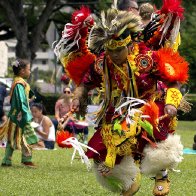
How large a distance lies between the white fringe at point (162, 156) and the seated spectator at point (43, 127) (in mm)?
8809

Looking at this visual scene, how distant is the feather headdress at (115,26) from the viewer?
6645 mm

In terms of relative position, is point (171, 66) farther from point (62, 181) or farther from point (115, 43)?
point (62, 181)

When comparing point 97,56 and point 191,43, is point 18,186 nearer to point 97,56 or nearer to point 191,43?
point 97,56

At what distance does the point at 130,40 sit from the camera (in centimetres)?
677

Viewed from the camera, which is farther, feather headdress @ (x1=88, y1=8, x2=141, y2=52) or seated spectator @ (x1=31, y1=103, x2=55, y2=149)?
seated spectator @ (x1=31, y1=103, x2=55, y2=149)

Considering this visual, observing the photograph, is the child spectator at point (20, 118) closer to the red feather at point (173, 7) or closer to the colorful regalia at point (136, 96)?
the colorful regalia at point (136, 96)

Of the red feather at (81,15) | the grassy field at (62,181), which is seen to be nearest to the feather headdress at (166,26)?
the red feather at (81,15)

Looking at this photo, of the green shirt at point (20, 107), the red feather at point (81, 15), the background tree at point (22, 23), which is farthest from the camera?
the background tree at point (22, 23)

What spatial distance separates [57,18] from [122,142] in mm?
27299

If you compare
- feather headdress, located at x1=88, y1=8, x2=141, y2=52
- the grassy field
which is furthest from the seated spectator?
A: feather headdress, located at x1=88, y1=8, x2=141, y2=52

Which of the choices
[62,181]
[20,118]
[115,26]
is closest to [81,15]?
[115,26]

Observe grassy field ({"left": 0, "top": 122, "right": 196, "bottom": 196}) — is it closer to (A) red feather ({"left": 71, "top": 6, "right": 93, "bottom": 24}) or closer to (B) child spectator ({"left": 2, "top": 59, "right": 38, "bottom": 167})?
(B) child spectator ({"left": 2, "top": 59, "right": 38, "bottom": 167})

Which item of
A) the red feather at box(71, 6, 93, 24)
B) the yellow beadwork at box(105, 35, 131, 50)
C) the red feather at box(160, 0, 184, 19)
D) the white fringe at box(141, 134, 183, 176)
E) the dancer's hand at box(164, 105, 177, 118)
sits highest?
the red feather at box(160, 0, 184, 19)

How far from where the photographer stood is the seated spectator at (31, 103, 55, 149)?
51.1 ft
